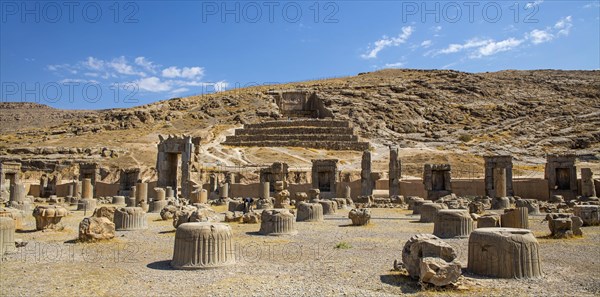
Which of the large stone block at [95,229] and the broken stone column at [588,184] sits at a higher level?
the broken stone column at [588,184]

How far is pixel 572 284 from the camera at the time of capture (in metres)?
7.68

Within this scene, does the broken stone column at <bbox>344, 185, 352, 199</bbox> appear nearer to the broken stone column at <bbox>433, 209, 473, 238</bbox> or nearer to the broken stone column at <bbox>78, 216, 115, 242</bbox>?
the broken stone column at <bbox>433, 209, 473, 238</bbox>

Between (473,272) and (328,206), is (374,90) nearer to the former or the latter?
(328,206)

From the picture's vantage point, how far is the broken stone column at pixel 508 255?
7992 millimetres

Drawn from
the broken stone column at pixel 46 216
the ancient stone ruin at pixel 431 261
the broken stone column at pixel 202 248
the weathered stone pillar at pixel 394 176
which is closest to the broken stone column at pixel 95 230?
the broken stone column at pixel 46 216

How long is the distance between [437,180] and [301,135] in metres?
36.3

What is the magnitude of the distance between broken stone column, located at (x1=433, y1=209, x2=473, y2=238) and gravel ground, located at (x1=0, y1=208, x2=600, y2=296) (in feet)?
3.23

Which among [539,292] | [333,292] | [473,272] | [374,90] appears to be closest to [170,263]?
[333,292]

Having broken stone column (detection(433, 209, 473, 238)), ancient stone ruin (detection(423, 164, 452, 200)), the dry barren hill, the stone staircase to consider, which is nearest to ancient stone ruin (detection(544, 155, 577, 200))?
ancient stone ruin (detection(423, 164, 452, 200))

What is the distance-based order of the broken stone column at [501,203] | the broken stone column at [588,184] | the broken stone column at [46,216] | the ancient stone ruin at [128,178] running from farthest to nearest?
the ancient stone ruin at [128,178] → the broken stone column at [588,184] → the broken stone column at [501,203] → the broken stone column at [46,216]

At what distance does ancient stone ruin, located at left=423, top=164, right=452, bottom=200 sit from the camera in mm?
28625

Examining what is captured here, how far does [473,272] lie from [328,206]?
1347cm

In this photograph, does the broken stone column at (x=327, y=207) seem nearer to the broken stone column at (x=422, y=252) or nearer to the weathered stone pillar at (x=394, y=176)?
the weathered stone pillar at (x=394, y=176)

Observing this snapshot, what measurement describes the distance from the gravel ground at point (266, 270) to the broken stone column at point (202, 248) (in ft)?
0.76
